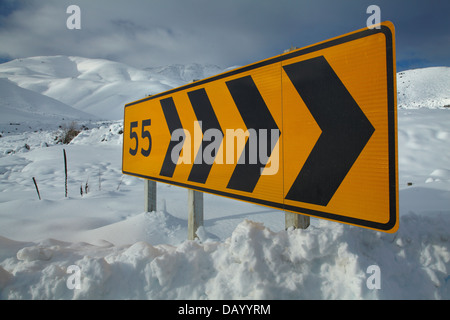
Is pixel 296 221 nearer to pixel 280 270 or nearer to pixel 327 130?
pixel 280 270

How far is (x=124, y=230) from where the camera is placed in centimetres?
276

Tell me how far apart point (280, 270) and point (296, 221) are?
0.41 meters

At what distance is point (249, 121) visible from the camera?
74.4 inches

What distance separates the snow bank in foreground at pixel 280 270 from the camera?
4.17 feet

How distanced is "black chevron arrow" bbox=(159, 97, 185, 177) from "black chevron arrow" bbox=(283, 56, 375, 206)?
1.48m

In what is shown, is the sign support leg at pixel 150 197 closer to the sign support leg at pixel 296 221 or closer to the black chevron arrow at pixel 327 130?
the sign support leg at pixel 296 221

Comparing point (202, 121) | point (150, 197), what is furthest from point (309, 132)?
point (150, 197)

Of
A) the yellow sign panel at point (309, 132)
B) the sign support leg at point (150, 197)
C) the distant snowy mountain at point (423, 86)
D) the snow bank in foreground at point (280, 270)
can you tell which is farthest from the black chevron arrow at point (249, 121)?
the distant snowy mountain at point (423, 86)

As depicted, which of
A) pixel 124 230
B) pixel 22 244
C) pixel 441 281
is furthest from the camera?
pixel 124 230

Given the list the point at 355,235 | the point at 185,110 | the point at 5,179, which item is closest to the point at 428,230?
the point at 355,235

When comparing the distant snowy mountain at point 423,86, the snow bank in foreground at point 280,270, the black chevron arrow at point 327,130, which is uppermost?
the distant snowy mountain at point 423,86

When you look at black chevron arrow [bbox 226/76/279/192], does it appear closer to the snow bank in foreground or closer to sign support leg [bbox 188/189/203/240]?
the snow bank in foreground
